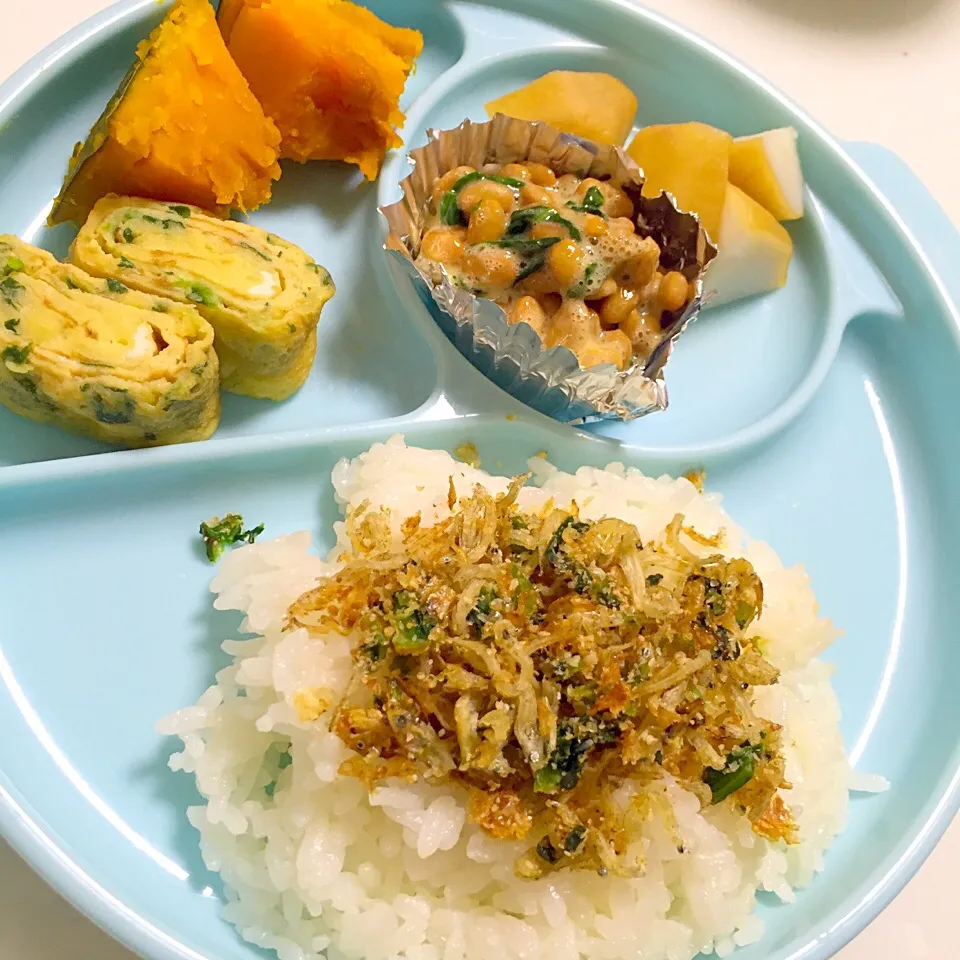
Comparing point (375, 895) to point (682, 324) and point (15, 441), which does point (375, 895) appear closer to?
point (15, 441)

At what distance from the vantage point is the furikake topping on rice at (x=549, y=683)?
147 cm

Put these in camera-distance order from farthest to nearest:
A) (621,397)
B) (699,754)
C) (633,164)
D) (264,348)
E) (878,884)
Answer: (633,164), (621,397), (264,348), (878,884), (699,754)

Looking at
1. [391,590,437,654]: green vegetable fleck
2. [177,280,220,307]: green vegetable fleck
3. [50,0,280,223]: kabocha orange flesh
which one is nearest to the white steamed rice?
[391,590,437,654]: green vegetable fleck

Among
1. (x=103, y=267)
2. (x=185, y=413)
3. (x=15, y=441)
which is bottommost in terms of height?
(x=15, y=441)

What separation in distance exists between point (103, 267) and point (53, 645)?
791 millimetres

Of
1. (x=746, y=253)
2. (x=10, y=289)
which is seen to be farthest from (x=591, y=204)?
(x=10, y=289)

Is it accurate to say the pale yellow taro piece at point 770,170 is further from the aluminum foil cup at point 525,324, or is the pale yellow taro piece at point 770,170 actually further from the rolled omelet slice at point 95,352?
the rolled omelet slice at point 95,352

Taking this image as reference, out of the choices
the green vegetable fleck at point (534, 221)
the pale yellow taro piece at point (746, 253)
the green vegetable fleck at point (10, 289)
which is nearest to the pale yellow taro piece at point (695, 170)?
the pale yellow taro piece at point (746, 253)

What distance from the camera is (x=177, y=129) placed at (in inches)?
74.1

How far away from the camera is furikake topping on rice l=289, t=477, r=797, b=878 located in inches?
57.9

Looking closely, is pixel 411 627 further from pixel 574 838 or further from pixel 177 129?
pixel 177 129

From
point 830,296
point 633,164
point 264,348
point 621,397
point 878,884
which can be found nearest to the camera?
point 878,884

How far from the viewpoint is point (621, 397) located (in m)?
2.05

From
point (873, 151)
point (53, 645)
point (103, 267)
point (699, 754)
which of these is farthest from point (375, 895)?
point (873, 151)
